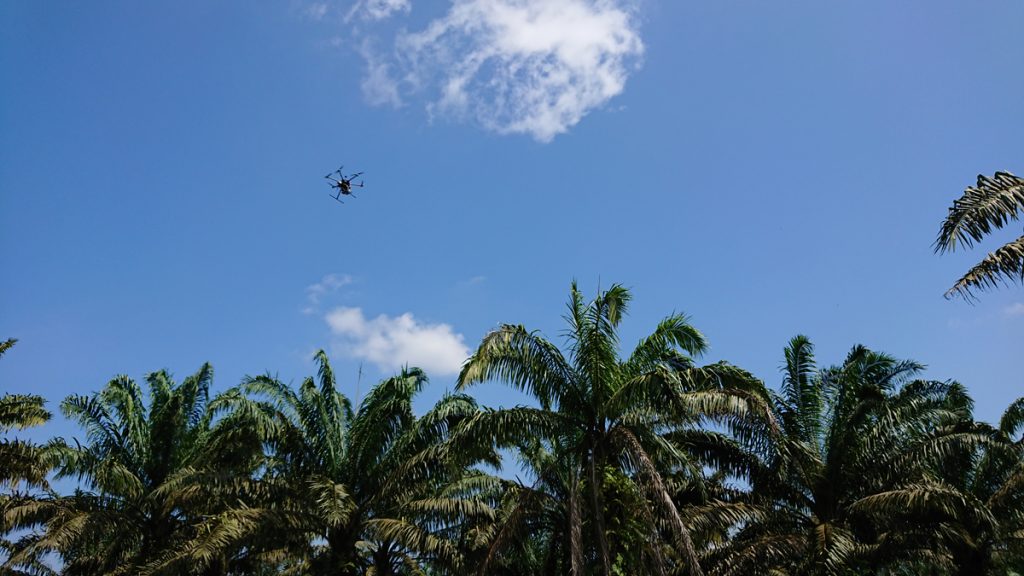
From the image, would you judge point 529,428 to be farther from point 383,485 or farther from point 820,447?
point 820,447

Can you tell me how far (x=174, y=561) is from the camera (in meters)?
17.7

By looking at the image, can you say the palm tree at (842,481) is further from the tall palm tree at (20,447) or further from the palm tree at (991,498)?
the tall palm tree at (20,447)

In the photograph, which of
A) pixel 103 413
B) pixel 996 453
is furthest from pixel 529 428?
pixel 103 413

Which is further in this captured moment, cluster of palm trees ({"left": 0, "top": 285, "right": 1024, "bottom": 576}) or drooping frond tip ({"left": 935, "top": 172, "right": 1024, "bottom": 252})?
cluster of palm trees ({"left": 0, "top": 285, "right": 1024, "bottom": 576})

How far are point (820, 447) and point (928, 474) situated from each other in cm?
317

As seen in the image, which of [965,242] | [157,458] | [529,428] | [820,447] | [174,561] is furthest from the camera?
[157,458]

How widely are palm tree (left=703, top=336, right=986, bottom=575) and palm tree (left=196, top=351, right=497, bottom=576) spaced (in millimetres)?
6613

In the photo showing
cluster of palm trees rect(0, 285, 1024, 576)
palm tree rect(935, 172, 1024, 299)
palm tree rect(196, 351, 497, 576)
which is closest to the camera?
palm tree rect(935, 172, 1024, 299)

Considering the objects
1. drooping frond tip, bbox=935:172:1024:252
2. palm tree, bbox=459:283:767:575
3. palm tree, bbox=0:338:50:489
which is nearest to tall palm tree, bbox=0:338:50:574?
palm tree, bbox=0:338:50:489

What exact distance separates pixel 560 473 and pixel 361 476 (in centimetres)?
613

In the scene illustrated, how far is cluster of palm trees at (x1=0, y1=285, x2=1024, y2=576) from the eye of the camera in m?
15.3

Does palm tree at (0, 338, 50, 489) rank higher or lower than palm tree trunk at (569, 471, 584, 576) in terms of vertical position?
higher

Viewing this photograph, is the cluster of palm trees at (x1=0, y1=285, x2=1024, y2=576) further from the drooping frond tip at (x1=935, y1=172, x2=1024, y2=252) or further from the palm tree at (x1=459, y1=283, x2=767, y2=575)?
the drooping frond tip at (x1=935, y1=172, x2=1024, y2=252)

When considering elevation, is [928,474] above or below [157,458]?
below
